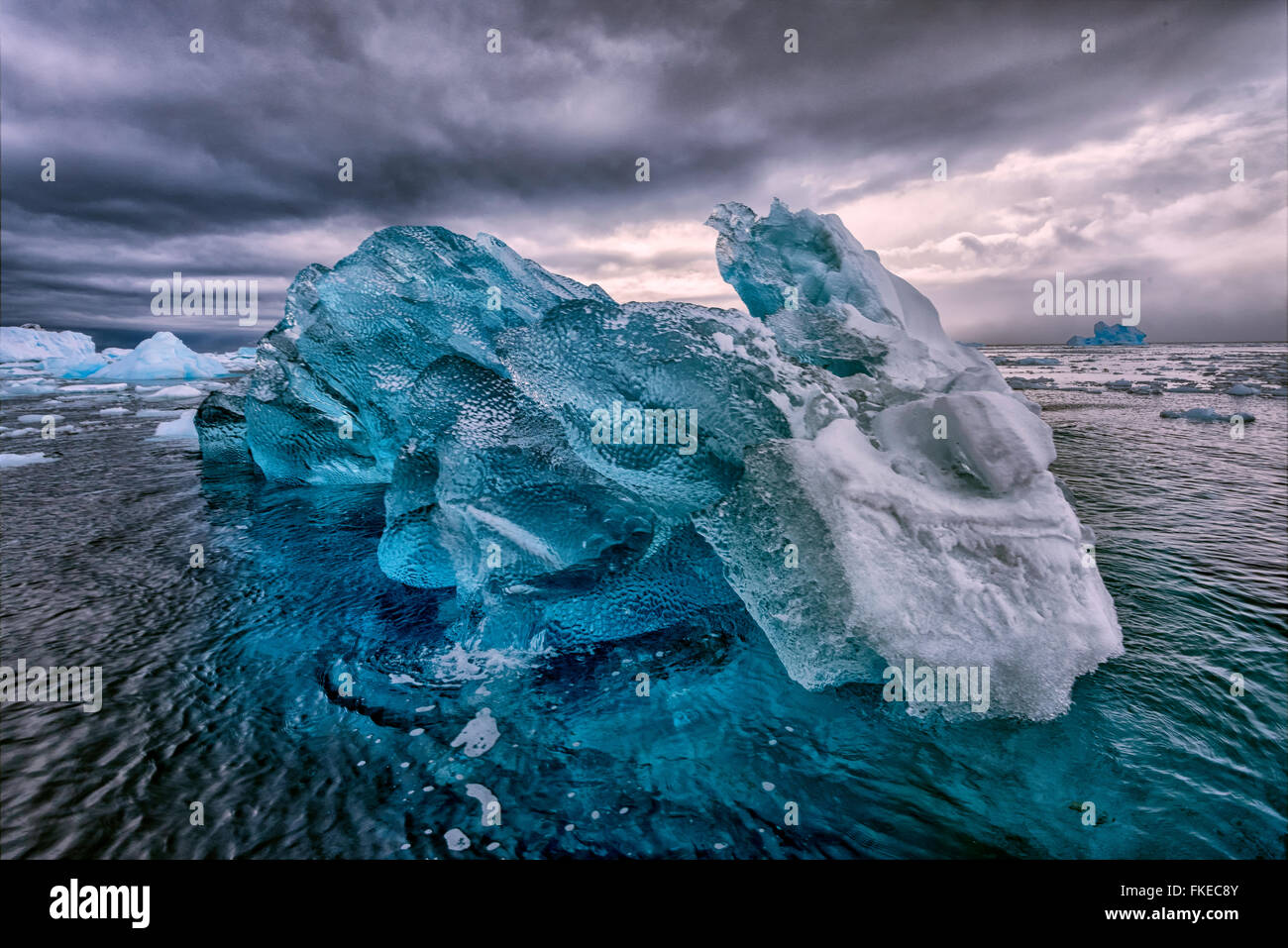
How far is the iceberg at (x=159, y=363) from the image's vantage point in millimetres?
35312

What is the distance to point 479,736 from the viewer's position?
3.37 meters

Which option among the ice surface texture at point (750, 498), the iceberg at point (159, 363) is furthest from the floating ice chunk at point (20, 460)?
Answer: the iceberg at point (159, 363)

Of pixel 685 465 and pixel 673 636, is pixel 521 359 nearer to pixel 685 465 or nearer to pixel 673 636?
pixel 685 465

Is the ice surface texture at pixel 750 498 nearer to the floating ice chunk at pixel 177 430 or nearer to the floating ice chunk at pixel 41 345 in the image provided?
the floating ice chunk at pixel 177 430

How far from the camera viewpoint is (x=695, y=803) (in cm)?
286

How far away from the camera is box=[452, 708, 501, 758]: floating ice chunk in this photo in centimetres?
326

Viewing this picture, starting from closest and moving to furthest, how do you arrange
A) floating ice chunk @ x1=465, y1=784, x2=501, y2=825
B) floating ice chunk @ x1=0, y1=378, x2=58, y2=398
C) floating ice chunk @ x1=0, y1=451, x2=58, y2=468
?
1. floating ice chunk @ x1=465, y1=784, x2=501, y2=825
2. floating ice chunk @ x1=0, y1=451, x2=58, y2=468
3. floating ice chunk @ x1=0, y1=378, x2=58, y2=398

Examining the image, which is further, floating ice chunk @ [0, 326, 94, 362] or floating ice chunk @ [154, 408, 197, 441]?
floating ice chunk @ [0, 326, 94, 362]

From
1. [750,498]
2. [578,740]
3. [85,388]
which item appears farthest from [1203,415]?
[85,388]

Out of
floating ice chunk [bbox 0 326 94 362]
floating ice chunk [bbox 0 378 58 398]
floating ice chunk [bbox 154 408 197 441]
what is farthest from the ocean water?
floating ice chunk [bbox 0 326 94 362]

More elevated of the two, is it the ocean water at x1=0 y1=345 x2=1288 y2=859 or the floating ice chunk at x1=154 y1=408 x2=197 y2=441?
the floating ice chunk at x1=154 y1=408 x2=197 y2=441

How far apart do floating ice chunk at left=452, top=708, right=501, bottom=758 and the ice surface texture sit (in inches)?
36.5

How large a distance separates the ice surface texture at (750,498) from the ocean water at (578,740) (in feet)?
1.07

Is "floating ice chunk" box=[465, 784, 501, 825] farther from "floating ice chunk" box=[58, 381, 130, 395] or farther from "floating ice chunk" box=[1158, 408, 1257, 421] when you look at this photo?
"floating ice chunk" box=[58, 381, 130, 395]
